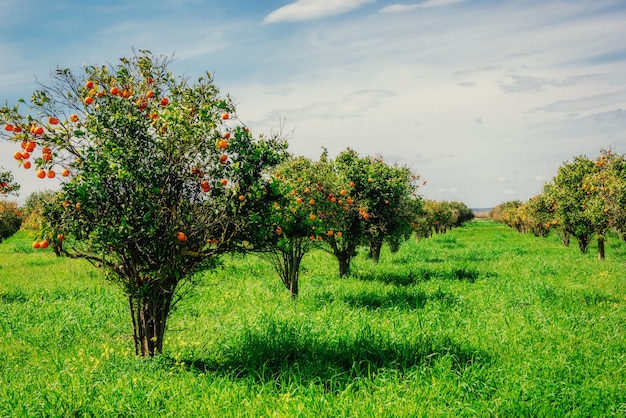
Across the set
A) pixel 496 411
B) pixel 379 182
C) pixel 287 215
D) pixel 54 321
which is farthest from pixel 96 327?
pixel 379 182

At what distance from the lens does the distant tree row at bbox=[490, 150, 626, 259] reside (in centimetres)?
1833

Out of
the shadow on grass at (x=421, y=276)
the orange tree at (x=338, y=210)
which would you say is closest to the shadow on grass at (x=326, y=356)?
the orange tree at (x=338, y=210)

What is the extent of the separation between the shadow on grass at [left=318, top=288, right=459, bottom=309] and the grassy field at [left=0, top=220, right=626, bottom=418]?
0.07 metres

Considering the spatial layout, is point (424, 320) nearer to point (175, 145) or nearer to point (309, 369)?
point (309, 369)

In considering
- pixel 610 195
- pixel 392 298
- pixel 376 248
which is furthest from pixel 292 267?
pixel 610 195

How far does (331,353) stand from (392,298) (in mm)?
5573

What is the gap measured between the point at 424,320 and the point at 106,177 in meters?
7.64

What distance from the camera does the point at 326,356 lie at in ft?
28.3

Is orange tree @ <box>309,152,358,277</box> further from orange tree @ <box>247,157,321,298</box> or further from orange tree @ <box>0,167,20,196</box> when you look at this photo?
orange tree @ <box>0,167,20,196</box>

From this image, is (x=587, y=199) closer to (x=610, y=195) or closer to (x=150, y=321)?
(x=610, y=195)

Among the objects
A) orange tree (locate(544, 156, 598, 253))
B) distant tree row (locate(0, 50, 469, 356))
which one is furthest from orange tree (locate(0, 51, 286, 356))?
orange tree (locate(544, 156, 598, 253))

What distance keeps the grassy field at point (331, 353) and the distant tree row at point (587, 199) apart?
4.12 meters

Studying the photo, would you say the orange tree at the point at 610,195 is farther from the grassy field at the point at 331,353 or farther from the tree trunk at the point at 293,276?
the tree trunk at the point at 293,276

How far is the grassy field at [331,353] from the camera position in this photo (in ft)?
21.8
